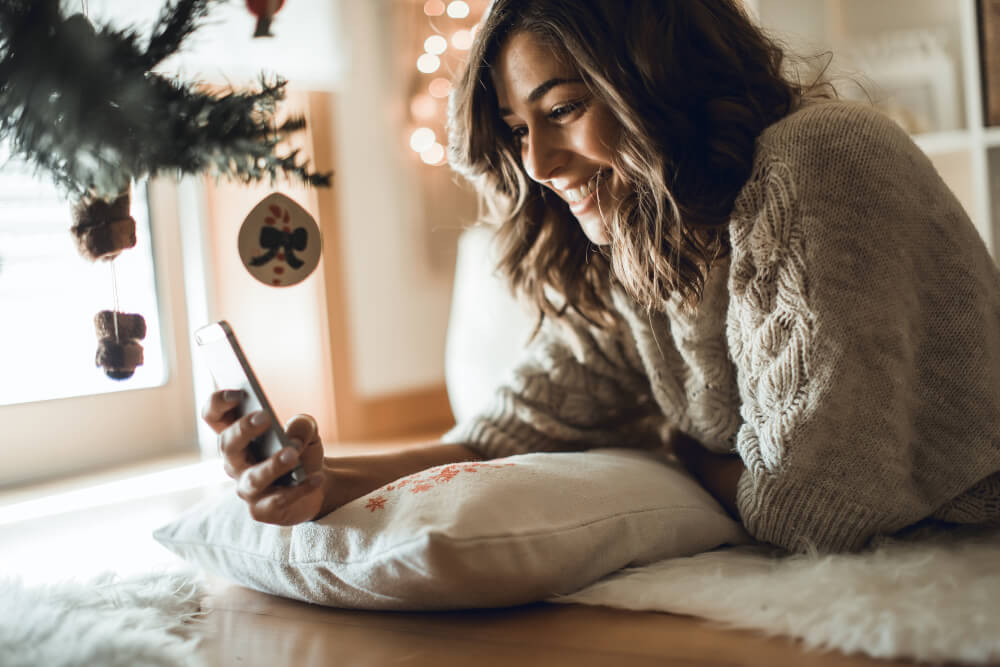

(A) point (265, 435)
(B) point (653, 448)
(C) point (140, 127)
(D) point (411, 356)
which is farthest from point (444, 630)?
(D) point (411, 356)

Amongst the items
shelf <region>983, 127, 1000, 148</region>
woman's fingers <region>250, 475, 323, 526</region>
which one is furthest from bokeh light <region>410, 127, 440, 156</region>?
woman's fingers <region>250, 475, 323, 526</region>

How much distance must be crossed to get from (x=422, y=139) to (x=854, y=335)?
171 cm

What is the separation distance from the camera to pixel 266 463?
738 mm

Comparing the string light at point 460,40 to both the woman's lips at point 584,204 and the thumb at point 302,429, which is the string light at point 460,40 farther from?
the thumb at point 302,429

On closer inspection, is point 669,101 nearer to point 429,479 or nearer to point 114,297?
point 429,479

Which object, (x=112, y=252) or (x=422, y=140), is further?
(x=422, y=140)

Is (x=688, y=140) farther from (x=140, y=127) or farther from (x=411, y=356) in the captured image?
(x=411, y=356)

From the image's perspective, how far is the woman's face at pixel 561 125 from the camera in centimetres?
99

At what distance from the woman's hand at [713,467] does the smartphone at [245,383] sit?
1.74 feet

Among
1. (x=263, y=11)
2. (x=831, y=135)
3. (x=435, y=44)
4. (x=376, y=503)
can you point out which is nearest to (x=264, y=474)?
(x=376, y=503)

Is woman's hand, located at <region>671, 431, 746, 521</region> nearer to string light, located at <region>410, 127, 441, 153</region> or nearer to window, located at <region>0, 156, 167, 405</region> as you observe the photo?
window, located at <region>0, 156, 167, 405</region>

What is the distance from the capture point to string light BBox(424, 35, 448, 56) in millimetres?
2379

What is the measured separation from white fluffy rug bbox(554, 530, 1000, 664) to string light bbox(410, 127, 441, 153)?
5.57ft

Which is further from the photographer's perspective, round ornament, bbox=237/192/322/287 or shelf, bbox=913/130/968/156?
shelf, bbox=913/130/968/156
